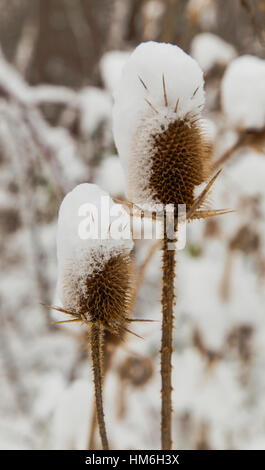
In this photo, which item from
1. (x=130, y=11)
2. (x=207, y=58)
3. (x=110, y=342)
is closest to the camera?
(x=110, y=342)

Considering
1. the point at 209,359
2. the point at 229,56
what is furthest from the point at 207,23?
the point at 209,359

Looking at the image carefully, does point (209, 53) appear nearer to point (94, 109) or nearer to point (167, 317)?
point (94, 109)

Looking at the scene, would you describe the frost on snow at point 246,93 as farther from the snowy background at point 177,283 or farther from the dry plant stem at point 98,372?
the snowy background at point 177,283

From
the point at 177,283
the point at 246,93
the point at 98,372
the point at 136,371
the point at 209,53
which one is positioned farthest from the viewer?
the point at 177,283

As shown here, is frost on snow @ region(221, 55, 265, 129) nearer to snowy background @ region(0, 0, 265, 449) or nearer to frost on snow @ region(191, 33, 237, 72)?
snowy background @ region(0, 0, 265, 449)

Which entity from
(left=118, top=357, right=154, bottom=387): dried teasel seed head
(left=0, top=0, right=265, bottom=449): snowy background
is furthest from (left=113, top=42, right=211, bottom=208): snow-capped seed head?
(left=118, top=357, right=154, bottom=387): dried teasel seed head

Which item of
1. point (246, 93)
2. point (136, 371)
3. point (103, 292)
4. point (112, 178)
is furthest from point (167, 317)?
point (136, 371)
